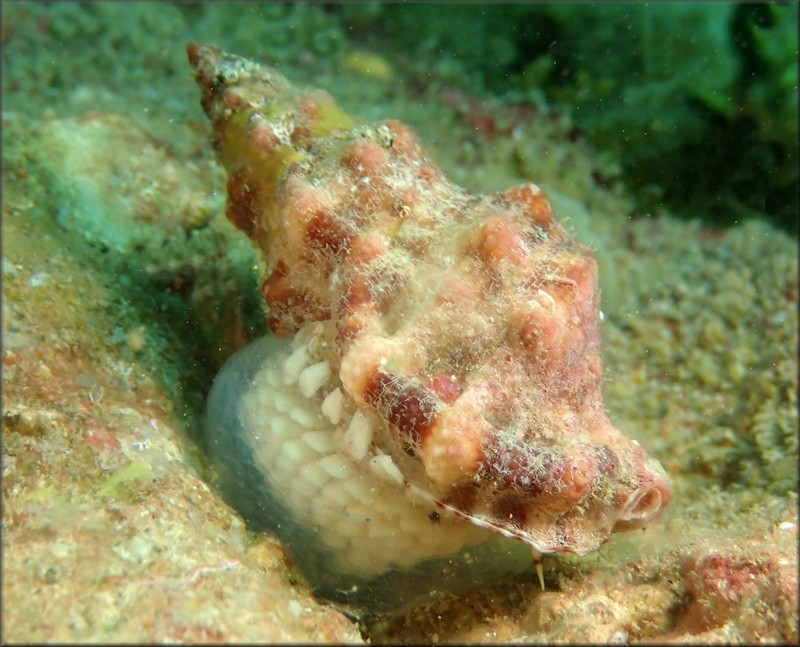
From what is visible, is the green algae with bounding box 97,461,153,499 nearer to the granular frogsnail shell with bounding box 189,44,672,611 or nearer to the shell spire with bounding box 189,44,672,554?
the granular frogsnail shell with bounding box 189,44,672,611

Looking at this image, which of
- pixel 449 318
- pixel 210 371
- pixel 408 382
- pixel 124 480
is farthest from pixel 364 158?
pixel 124 480

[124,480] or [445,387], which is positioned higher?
[445,387]

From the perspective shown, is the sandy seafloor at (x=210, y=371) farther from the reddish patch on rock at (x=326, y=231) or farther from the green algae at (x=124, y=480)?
the reddish patch on rock at (x=326, y=231)

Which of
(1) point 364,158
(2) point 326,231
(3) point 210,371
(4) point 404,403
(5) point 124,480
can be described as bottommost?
(3) point 210,371

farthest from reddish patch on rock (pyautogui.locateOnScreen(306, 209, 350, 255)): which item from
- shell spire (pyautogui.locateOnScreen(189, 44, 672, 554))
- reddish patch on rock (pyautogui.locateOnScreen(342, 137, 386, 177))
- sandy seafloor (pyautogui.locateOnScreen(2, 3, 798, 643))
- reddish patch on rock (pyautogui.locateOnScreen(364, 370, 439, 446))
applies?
sandy seafloor (pyautogui.locateOnScreen(2, 3, 798, 643))

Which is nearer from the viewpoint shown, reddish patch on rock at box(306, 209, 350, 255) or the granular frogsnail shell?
the granular frogsnail shell

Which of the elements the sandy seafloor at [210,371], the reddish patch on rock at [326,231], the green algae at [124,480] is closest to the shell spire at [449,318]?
the reddish patch on rock at [326,231]

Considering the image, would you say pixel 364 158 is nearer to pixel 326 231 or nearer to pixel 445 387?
pixel 326 231
